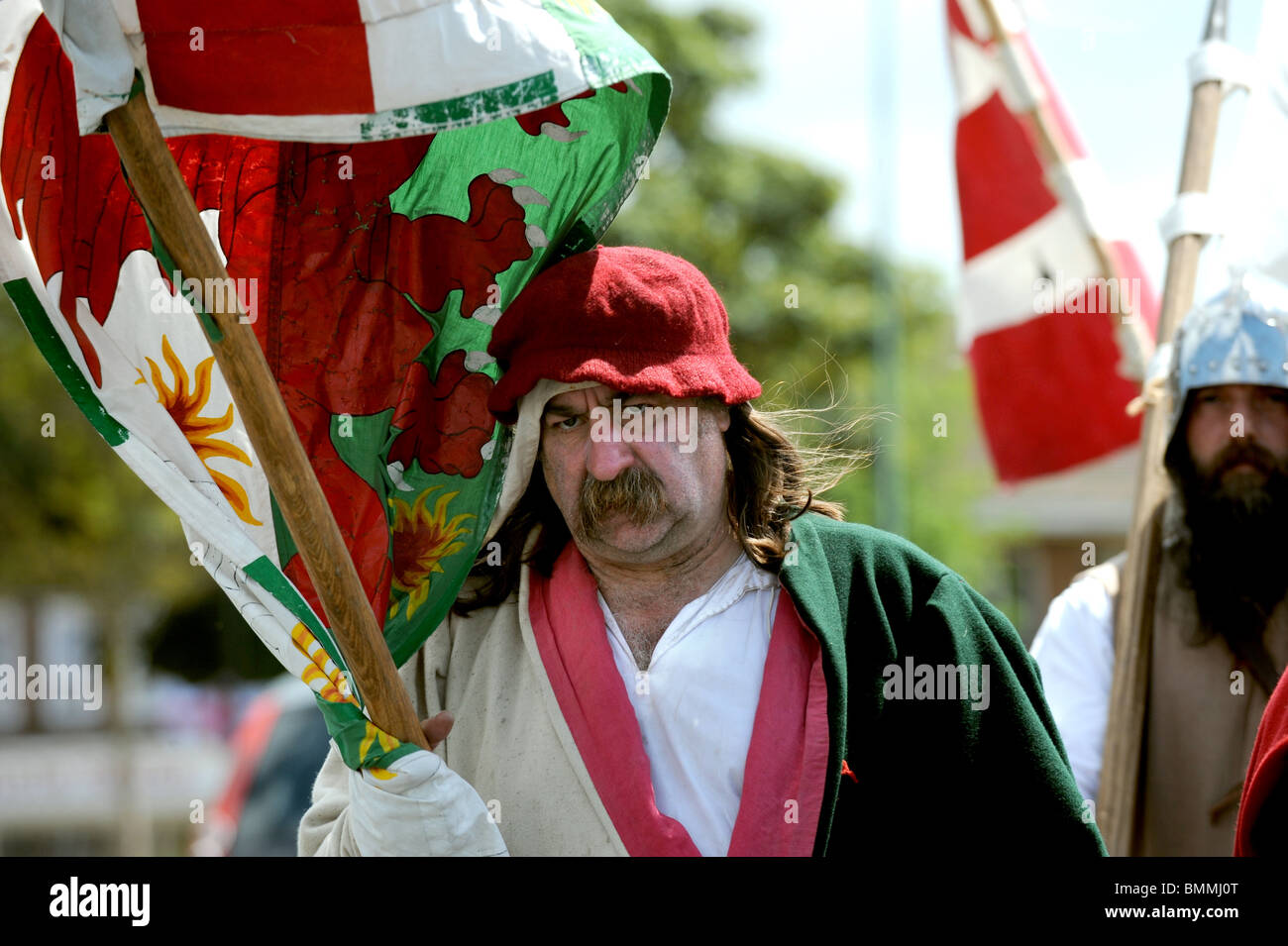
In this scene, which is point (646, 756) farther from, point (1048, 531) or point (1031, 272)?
point (1048, 531)

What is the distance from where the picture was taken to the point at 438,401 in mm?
2803

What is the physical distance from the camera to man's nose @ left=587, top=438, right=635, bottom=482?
100.0 inches

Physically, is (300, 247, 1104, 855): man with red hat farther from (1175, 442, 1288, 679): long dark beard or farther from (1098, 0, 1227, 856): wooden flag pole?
(1175, 442, 1288, 679): long dark beard

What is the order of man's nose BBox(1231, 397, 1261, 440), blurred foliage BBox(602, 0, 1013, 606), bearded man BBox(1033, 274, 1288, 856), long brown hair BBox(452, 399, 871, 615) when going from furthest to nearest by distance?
blurred foliage BBox(602, 0, 1013, 606), man's nose BBox(1231, 397, 1261, 440), bearded man BBox(1033, 274, 1288, 856), long brown hair BBox(452, 399, 871, 615)

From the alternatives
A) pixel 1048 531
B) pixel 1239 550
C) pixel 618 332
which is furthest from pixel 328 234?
pixel 1048 531

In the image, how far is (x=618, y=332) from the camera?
2.54 m

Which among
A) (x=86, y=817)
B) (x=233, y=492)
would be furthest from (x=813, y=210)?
(x=233, y=492)

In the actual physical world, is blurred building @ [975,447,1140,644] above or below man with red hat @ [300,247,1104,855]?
below

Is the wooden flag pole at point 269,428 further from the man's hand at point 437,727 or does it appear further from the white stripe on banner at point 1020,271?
the white stripe on banner at point 1020,271

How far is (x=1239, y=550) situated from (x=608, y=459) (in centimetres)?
170

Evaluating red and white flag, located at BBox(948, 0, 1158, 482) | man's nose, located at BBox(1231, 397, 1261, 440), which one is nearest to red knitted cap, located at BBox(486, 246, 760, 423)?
man's nose, located at BBox(1231, 397, 1261, 440)

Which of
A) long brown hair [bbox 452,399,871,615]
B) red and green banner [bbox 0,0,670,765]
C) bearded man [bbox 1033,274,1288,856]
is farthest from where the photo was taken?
bearded man [bbox 1033,274,1288,856]

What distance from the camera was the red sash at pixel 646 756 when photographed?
2445mm

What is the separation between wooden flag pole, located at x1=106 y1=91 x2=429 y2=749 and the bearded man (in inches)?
71.1
